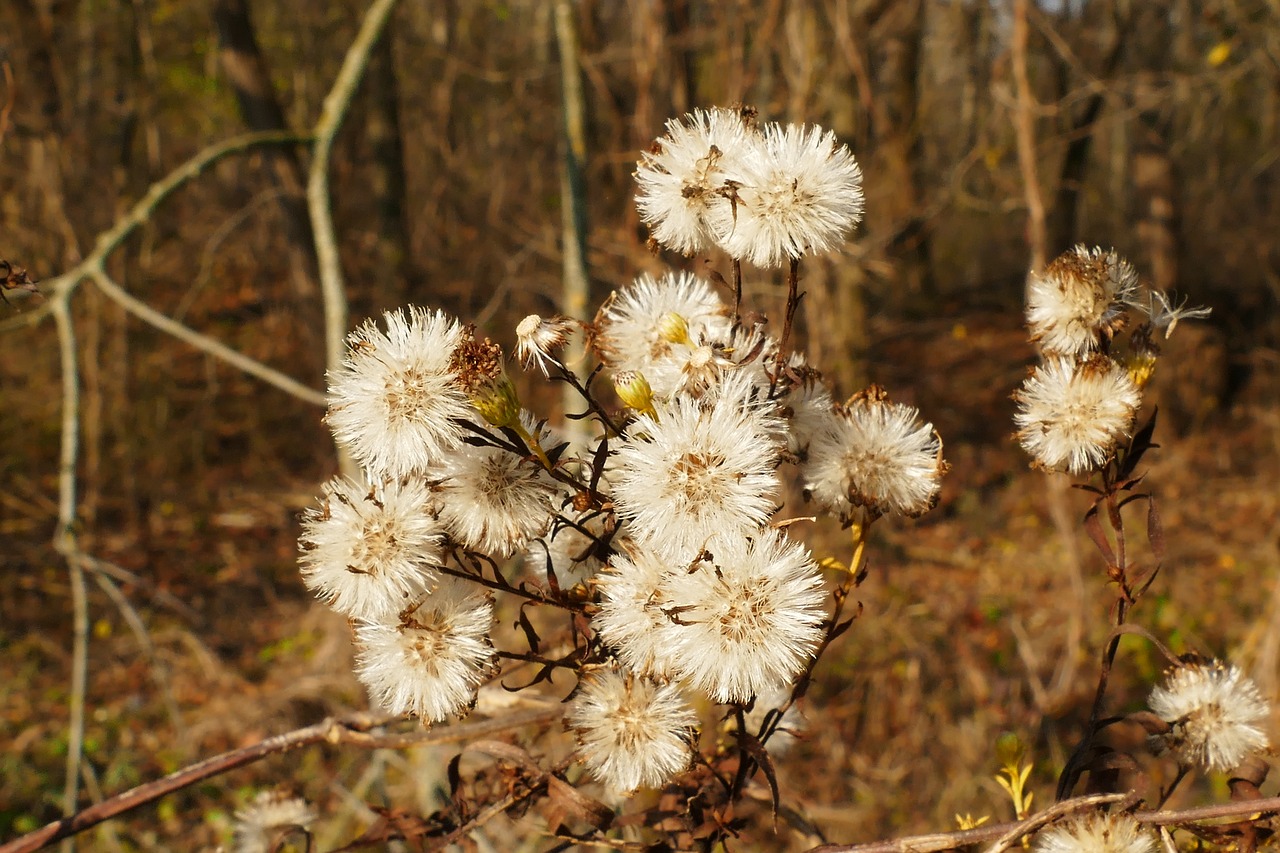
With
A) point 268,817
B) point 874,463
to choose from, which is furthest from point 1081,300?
point 268,817

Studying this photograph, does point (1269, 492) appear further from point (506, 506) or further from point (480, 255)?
point (506, 506)

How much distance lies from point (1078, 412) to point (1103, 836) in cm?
40

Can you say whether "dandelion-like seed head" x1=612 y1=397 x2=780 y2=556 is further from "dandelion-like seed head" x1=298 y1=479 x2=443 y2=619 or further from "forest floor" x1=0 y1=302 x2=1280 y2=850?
"forest floor" x1=0 y1=302 x2=1280 y2=850

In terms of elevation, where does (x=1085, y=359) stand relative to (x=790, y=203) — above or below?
below

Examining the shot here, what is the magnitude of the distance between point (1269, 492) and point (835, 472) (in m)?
9.17

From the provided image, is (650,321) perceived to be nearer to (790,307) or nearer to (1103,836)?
(790,307)

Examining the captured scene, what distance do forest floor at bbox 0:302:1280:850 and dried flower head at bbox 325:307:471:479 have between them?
6.65 ft

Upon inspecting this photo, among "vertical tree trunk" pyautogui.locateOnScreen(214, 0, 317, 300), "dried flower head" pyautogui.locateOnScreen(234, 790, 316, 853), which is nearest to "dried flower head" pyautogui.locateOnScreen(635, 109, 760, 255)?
"dried flower head" pyautogui.locateOnScreen(234, 790, 316, 853)

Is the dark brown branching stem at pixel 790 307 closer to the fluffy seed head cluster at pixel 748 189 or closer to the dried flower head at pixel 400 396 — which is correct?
the fluffy seed head cluster at pixel 748 189

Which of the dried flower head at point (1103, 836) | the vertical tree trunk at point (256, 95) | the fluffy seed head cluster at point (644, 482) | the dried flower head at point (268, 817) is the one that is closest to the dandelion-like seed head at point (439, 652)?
the fluffy seed head cluster at point (644, 482)

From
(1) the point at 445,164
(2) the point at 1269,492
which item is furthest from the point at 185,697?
(2) the point at 1269,492

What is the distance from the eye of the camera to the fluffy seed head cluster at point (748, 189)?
2.92ft

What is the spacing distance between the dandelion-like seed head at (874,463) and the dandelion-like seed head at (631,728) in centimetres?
25

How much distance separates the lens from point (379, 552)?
0.82m
